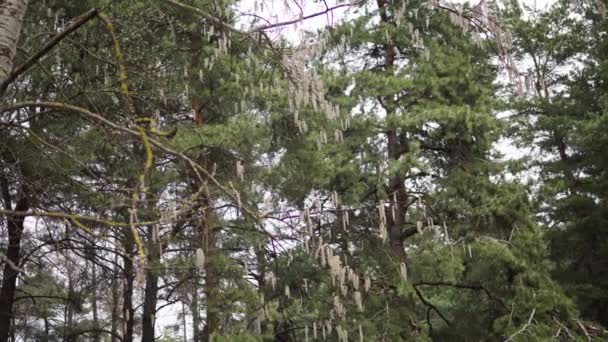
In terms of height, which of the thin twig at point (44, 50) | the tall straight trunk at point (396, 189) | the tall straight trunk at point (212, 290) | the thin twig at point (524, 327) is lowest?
the thin twig at point (524, 327)

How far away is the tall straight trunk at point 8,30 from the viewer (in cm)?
298

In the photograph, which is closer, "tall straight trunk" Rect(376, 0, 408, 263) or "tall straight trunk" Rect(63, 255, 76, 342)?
"tall straight trunk" Rect(63, 255, 76, 342)

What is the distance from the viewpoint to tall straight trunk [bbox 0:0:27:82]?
9.77 feet

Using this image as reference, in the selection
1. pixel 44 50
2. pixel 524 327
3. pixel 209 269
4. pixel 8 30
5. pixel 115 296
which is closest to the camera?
pixel 44 50

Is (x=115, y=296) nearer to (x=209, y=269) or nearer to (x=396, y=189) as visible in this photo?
(x=209, y=269)

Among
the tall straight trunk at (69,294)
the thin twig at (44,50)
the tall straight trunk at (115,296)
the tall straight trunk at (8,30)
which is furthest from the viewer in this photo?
the tall straight trunk at (115,296)

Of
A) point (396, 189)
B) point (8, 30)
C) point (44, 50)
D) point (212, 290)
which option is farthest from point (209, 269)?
point (44, 50)

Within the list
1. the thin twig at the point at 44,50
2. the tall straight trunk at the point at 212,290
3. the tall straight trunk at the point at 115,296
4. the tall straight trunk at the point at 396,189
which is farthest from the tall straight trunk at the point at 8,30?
the tall straight trunk at the point at 396,189

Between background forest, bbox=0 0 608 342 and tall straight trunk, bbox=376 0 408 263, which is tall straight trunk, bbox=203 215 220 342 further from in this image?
tall straight trunk, bbox=376 0 408 263

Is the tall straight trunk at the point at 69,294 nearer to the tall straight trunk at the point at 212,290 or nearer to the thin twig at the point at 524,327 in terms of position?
the tall straight trunk at the point at 212,290

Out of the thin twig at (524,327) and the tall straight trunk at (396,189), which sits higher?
the tall straight trunk at (396,189)

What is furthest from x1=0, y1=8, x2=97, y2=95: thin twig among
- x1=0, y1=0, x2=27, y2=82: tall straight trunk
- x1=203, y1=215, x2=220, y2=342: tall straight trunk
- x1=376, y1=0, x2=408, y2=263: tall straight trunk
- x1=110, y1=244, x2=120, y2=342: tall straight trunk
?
x1=376, y1=0, x2=408, y2=263: tall straight trunk

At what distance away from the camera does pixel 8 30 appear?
3.04 metres

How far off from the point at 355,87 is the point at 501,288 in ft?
14.4
